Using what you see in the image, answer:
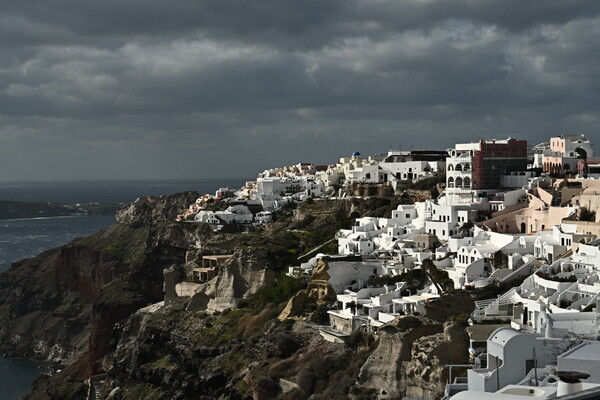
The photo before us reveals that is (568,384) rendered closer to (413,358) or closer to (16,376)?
(413,358)

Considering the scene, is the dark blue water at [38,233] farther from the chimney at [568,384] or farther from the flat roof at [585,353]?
the chimney at [568,384]

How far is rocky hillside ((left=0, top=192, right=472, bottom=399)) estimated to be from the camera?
29.4 m

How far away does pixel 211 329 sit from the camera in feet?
144

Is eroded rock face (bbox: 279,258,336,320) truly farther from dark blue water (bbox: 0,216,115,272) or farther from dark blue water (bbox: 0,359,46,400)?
dark blue water (bbox: 0,216,115,272)

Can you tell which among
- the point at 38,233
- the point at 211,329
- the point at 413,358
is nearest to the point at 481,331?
the point at 413,358

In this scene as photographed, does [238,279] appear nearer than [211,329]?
No

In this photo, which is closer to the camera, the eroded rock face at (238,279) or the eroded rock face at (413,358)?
the eroded rock face at (413,358)

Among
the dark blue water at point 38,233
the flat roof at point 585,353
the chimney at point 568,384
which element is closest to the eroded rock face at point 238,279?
the flat roof at point 585,353

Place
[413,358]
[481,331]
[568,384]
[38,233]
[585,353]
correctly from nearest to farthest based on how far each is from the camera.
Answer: [568,384], [585,353], [481,331], [413,358], [38,233]

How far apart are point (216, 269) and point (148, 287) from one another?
1421 cm

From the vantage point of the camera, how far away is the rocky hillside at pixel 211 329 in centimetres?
2941

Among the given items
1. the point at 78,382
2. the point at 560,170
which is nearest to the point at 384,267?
the point at 560,170

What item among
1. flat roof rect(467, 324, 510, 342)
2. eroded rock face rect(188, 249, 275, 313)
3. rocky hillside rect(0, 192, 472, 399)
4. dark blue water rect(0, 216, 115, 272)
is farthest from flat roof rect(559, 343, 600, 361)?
dark blue water rect(0, 216, 115, 272)

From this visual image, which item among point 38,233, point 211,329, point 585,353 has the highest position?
point 585,353
